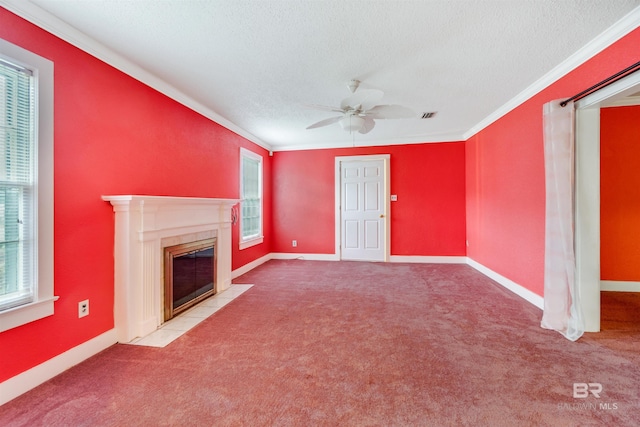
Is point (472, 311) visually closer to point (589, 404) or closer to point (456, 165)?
point (589, 404)

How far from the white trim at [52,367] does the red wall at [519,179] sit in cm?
429

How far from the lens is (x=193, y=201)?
292 centimetres

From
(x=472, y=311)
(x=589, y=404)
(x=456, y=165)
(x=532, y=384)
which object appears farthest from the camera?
(x=456, y=165)

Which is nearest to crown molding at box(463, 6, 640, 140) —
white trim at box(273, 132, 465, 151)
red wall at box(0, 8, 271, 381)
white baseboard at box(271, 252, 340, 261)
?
white trim at box(273, 132, 465, 151)

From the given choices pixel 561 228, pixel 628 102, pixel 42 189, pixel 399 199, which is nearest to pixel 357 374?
pixel 561 228

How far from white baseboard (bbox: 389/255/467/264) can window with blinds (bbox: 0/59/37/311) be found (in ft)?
16.3

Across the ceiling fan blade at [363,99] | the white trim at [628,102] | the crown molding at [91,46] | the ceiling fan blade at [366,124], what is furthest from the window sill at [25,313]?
the white trim at [628,102]

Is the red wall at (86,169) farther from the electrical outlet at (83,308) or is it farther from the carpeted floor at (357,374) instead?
the carpeted floor at (357,374)

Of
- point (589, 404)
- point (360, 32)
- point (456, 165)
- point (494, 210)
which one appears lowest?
point (589, 404)

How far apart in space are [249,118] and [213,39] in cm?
187

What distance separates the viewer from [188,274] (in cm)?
295

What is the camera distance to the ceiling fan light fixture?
2.71 meters

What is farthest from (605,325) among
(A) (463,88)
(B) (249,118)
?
(B) (249,118)

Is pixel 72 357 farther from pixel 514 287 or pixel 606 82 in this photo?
pixel 514 287
